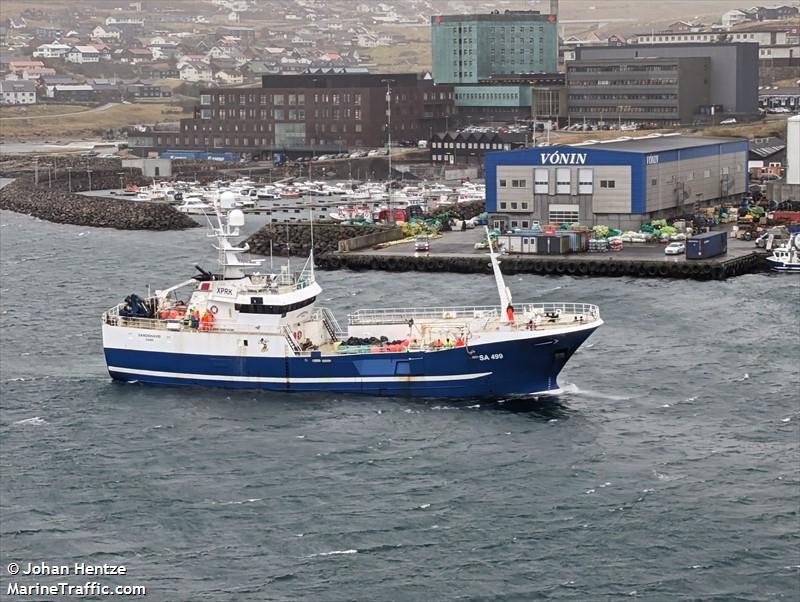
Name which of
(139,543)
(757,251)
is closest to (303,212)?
(757,251)

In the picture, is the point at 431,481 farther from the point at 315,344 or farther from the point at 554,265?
the point at 554,265

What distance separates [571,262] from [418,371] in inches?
1221

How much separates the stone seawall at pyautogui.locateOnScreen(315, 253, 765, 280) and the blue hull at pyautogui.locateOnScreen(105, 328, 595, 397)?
28.7 meters

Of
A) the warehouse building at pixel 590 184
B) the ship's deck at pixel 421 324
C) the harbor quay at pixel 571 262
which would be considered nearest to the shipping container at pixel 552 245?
the harbor quay at pixel 571 262

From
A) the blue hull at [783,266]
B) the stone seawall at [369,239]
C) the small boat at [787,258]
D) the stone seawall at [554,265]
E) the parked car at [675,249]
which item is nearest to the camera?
the stone seawall at [554,265]

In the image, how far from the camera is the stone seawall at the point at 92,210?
119812mm

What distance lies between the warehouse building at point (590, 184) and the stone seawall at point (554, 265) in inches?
401

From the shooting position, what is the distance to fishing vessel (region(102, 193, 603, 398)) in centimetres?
5784

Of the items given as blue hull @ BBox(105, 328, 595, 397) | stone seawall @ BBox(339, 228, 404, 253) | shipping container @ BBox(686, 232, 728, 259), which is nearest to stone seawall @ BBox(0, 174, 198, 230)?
stone seawall @ BBox(339, 228, 404, 253)

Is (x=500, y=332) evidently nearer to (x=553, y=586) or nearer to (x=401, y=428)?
(x=401, y=428)

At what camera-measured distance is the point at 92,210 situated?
4970 inches

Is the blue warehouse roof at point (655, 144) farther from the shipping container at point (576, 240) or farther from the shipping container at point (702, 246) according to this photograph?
the shipping container at point (702, 246)

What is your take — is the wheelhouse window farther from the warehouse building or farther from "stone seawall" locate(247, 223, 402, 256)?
the warehouse building

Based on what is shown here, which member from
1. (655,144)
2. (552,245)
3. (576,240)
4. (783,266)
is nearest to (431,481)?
(783,266)
